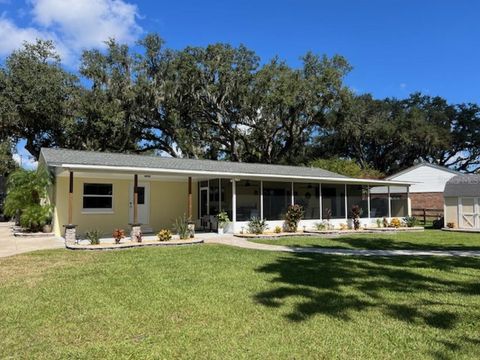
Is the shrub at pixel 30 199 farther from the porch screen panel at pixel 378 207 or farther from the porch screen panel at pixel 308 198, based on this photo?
the porch screen panel at pixel 378 207

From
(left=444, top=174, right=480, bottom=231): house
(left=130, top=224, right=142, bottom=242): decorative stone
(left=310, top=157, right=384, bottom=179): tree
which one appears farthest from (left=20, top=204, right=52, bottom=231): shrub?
(left=310, top=157, right=384, bottom=179): tree

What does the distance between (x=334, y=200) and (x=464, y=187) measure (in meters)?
6.70

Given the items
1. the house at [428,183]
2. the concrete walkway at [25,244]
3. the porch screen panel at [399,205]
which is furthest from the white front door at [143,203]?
the house at [428,183]

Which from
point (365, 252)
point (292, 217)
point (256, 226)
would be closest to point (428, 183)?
point (292, 217)

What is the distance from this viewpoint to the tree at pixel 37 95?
24.6m

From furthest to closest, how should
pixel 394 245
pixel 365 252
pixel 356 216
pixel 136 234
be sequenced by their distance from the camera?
pixel 356 216, pixel 394 245, pixel 136 234, pixel 365 252

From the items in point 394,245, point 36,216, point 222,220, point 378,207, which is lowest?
point 394,245

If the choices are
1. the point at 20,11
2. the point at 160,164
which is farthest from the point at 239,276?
the point at 20,11

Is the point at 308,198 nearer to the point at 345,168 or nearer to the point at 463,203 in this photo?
the point at 463,203

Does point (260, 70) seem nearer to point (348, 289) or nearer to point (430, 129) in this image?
point (430, 129)

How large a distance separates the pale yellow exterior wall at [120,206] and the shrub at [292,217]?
416 cm

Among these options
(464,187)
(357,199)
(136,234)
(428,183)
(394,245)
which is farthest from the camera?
(428,183)

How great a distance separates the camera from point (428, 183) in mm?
29312

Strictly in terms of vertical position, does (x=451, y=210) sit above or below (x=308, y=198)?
below
